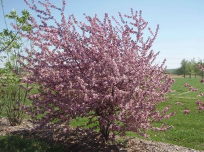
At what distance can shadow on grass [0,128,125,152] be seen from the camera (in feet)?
17.7

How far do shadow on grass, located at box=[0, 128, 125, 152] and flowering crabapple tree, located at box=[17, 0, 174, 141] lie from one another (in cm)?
86

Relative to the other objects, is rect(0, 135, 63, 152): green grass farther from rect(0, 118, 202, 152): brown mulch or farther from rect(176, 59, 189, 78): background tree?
rect(176, 59, 189, 78): background tree

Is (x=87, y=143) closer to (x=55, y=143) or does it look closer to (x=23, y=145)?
(x=55, y=143)

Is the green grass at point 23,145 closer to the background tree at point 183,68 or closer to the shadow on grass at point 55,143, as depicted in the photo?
the shadow on grass at point 55,143

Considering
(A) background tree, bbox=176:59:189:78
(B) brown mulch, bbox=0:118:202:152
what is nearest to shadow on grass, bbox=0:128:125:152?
(B) brown mulch, bbox=0:118:202:152

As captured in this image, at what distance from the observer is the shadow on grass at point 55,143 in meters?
5.39

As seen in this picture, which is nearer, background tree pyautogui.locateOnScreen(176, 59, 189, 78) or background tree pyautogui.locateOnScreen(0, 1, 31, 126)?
background tree pyautogui.locateOnScreen(0, 1, 31, 126)

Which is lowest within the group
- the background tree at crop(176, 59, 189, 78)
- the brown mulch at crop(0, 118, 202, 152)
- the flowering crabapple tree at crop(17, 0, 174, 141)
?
the brown mulch at crop(0, 118, 202, 152)

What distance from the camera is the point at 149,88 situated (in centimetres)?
456

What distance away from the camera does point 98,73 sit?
4.69 metres

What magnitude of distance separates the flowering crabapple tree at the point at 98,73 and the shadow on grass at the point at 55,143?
0.86 m

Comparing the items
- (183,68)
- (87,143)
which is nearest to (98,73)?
(87,143)

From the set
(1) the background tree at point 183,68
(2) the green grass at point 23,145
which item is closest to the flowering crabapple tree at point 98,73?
(2) the green grass at point 23,145

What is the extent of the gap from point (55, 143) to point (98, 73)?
260 cm
